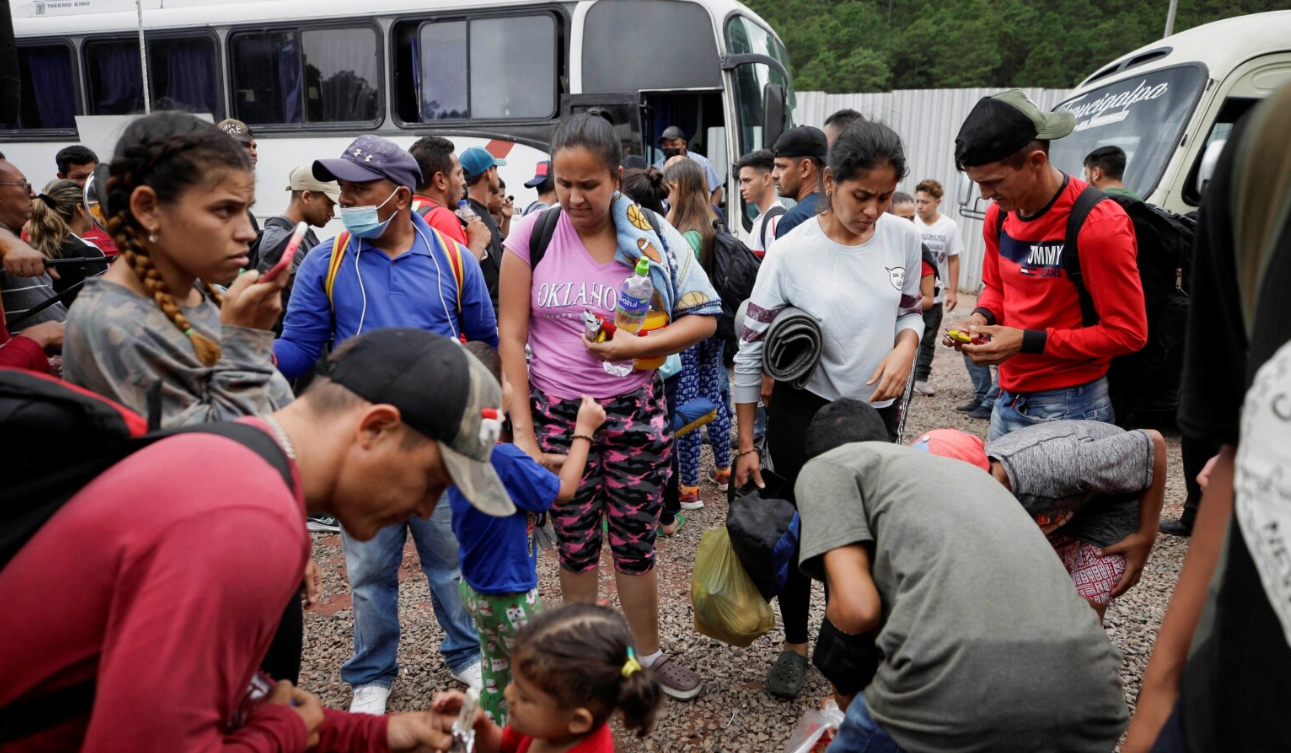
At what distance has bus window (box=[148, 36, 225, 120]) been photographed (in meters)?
9.75

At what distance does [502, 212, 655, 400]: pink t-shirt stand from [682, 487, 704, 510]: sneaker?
2.33m

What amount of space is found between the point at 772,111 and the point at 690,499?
440cm

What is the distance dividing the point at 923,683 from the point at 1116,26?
83.2 ft

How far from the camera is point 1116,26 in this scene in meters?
21.8

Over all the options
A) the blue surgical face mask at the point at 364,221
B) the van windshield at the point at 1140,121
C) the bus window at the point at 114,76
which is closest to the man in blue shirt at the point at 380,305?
the blue surgical face mask at the point at 364,221

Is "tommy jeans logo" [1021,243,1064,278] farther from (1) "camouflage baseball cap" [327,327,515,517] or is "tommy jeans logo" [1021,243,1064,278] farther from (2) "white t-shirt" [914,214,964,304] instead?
(2) "white t-shirt" [914,214,964,304]

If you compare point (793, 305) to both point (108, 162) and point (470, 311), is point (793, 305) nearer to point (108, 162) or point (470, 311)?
point (470, 311)

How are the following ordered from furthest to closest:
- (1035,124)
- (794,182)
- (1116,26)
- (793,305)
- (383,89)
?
(1116,26) < (383,89) < (794,182) < (793,305) < (1035,124)

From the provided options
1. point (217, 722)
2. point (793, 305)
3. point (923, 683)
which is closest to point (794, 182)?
point (793, 305)

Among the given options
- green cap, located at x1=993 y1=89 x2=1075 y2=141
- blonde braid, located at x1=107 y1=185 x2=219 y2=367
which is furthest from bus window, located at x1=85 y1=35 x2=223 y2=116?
green cap, located at x1=993 y1=89 x2=1075 y2=141

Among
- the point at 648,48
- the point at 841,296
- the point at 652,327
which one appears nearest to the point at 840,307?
the point at 841,296

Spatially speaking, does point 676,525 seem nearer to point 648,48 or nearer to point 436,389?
point 436,389

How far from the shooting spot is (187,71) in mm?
9891

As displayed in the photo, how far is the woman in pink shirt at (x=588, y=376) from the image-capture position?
2.91 metres
